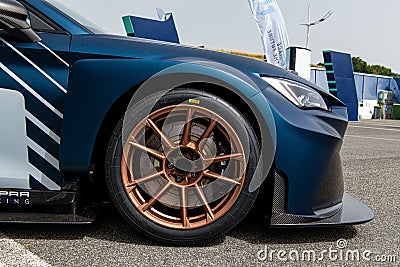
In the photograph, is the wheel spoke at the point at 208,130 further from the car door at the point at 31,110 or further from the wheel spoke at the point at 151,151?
the car door at the point at 31,110

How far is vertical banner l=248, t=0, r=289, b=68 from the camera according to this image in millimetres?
12516

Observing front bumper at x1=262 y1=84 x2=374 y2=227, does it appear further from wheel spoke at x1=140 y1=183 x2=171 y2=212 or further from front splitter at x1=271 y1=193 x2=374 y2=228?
wheel spoke at x1=140 y1=183 x2=171 y2=212

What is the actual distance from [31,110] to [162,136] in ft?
2.14

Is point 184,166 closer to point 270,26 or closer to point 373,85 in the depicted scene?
point 270,26

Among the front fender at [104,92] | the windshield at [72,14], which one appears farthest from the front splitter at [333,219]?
the windshield at [72,14]

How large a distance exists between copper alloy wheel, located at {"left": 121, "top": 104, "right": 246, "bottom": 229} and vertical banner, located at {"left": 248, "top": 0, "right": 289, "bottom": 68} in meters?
10.6

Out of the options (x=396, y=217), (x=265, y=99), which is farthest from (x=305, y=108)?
(x=396, y=217)

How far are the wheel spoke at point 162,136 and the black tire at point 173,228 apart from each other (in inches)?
2.0

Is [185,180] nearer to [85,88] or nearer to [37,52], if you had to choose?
[85,88]

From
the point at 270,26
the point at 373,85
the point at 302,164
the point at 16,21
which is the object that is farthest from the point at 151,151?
the point at 373,85

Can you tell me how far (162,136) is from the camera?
88.3 inches

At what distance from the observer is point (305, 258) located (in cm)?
210

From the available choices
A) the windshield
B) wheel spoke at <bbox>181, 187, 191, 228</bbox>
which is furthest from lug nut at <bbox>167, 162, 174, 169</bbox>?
the windshield

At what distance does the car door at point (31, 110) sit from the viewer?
2207mm
